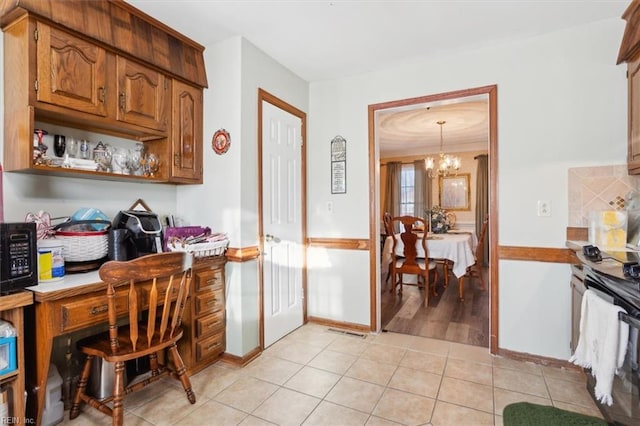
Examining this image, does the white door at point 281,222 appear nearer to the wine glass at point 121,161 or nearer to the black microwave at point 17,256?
the wine glass at point 121,161

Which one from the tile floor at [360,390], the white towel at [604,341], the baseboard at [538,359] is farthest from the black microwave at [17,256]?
the baseboard at [538,359]

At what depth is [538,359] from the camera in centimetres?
245

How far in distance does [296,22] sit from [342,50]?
0.53m

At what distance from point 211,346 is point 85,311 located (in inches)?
38.4

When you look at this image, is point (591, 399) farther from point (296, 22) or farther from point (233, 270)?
point (296, 22)

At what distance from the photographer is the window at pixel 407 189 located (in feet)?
24.7

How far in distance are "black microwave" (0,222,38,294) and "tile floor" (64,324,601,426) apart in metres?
0.88

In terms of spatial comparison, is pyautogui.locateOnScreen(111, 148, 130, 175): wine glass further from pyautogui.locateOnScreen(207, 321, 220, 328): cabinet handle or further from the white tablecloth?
the white tablecloth

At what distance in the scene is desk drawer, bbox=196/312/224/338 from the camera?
90.1 inches

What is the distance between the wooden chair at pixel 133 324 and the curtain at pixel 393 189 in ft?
20.6

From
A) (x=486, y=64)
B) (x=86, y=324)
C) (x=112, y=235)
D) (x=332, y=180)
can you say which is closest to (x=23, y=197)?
(x=112, y=235)

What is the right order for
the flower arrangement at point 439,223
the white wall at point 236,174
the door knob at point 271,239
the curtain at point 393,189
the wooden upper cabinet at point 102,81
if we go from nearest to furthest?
the wooden upper cabinet at point 102,81 < the white wall at point 236,174 < the door knob at point 271,239 < the flower arrangement at point 439,223 < the curtain at point 393,189

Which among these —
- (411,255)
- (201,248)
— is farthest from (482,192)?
(201,248)

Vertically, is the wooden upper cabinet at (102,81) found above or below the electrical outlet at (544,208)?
above
